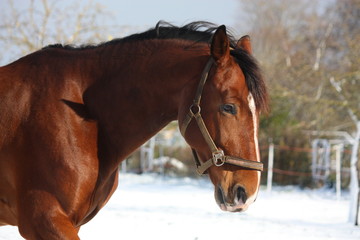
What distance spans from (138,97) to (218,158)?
0.74m

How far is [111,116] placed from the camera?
331 centimetres

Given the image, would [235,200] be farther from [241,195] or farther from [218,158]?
[218,158]

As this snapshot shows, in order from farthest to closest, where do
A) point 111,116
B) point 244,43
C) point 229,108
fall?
point 244,43 < point 111,116 < point 229,108

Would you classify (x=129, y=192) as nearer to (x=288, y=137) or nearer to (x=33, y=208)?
(x=288, y=137)

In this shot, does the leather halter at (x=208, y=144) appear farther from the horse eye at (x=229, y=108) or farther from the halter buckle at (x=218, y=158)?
the horse eye at (x=229, y=108)

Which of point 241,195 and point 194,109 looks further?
point 194,109

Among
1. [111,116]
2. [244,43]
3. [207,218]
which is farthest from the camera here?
[207,218]

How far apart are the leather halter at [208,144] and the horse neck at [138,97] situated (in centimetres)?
19

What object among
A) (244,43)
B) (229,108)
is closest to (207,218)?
(244,43)

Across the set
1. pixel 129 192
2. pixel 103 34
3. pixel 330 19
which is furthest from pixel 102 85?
pixel 330 19

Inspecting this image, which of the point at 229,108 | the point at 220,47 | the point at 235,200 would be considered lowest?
the point at 235,200

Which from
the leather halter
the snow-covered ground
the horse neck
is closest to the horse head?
the leather halter

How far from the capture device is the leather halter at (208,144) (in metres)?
2.90

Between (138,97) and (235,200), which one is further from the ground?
(138,97)
